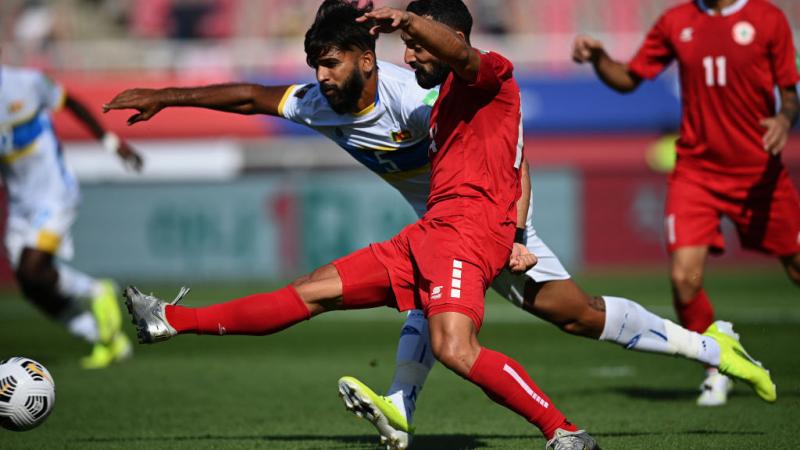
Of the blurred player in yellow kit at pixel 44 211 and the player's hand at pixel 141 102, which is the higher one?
the player's hand at pixel 141 102

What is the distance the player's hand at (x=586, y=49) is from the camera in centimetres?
791

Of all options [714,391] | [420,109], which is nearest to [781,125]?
[714,391]

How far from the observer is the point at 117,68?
76.2ft

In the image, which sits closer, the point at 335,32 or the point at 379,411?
the point at 379,411

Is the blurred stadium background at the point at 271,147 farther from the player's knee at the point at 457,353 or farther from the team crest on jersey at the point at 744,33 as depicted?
the player's knee at the point at 457,353

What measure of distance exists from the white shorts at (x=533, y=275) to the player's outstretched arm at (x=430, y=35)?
133cm

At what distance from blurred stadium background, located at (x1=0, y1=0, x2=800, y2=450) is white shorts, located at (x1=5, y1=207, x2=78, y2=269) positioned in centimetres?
106

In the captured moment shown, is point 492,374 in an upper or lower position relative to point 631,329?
upper

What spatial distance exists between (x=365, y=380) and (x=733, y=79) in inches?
142

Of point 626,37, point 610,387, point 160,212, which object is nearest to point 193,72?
point 160,212

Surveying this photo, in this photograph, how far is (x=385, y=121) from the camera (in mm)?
6203

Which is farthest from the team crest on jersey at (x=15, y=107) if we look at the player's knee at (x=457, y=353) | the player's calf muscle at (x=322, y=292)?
the player's knee at (x=457, y=353)

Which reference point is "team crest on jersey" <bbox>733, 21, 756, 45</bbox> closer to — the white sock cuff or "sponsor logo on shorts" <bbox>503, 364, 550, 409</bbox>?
the white sock cuff

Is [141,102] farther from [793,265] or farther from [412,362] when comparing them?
[793,265]
